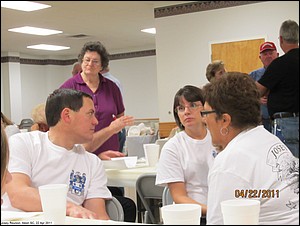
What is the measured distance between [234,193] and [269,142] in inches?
5.4

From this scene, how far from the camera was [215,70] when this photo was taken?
3.99 feet

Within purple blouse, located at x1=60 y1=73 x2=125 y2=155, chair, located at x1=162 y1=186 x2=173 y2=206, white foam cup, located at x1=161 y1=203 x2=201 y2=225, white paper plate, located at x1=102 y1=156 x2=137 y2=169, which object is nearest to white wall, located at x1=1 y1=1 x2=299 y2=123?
chair, located at x1=162 y1=186 x2=173 y2=206

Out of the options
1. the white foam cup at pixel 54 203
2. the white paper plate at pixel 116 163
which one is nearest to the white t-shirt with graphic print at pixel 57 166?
the white foam cup at pixel 54 203

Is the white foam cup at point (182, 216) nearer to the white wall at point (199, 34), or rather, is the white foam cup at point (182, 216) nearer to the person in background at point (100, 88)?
the white wall at point (199, 34)

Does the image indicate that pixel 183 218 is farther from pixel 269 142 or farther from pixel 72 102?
pixel 72 102

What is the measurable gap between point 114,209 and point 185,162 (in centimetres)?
27

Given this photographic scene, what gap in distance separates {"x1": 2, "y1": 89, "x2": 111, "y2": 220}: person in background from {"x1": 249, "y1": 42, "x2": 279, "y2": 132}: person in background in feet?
1.91

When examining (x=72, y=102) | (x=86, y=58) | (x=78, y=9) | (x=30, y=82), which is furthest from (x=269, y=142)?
(x=30, y=82)

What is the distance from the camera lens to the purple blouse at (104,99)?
2115 millimetres

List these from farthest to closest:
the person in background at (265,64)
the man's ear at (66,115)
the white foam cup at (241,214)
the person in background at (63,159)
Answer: the man's ear at (66,115)
the person in background at (63,159)
the person in background at (265,64)
the white foam cup at (241,214)

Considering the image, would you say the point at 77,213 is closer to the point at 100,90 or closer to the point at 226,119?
the point at 226,119

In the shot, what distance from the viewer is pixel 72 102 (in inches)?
61.4

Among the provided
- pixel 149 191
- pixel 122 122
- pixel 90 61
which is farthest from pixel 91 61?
pixel 149 191
